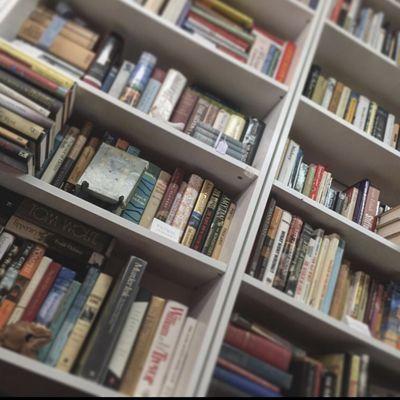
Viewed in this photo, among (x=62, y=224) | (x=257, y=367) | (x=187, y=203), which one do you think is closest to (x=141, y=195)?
(x=187, y=203)

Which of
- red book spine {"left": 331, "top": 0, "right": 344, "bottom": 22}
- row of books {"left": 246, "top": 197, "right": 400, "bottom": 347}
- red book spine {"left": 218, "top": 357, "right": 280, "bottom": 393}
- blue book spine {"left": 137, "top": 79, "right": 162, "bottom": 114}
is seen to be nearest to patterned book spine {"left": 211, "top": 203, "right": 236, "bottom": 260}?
row of books {"left": 246, "top": 197, "right": 400, "bottom": 347}

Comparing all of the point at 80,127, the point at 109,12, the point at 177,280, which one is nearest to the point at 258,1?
the point at 109,12

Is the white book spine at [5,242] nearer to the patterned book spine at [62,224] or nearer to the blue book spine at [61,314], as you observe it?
the patterned book spine at [62,224]

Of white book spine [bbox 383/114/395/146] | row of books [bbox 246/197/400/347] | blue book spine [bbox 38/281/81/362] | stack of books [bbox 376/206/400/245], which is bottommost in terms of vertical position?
blue book spine [bbox 38/281/81/362]

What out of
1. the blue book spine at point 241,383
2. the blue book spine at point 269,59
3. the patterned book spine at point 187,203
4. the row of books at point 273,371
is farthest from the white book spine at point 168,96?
the blue book spine at point 241,383

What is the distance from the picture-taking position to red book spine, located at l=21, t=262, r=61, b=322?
989 millimetres

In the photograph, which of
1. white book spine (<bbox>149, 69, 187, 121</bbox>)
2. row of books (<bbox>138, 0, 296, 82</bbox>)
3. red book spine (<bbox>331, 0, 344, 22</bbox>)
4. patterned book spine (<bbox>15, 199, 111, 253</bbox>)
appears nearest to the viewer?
patterned book spine (<bbox>15, 199, 111, 253</bbox>)

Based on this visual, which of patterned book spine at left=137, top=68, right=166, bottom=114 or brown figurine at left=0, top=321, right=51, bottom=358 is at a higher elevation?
patterned book spine at left=137, top=68, right=166, bottom=114

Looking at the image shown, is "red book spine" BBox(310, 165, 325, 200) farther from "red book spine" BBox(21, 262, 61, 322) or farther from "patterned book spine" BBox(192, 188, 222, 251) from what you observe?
"red book spine" BBox(21, 262, 61, 322)

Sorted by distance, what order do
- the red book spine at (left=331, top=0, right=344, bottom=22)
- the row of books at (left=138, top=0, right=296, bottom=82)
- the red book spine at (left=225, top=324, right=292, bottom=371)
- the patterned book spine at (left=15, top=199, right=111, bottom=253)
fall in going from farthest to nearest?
the red book spine at (left=331, top=0, right=344, bottom=22)
the row of books at (left=138, top=0, right=296, bottom=82)
the patterned book spine at (left=15, top=199, right=111, bottom=253)
the red book spine at (left=225, top=324, right=292, bottom=371)

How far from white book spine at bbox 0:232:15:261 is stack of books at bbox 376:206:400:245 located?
1199 millimetres

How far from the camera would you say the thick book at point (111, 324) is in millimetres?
923

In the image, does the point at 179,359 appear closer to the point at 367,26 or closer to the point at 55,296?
the point at 55,296

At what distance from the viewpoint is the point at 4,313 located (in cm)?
98
